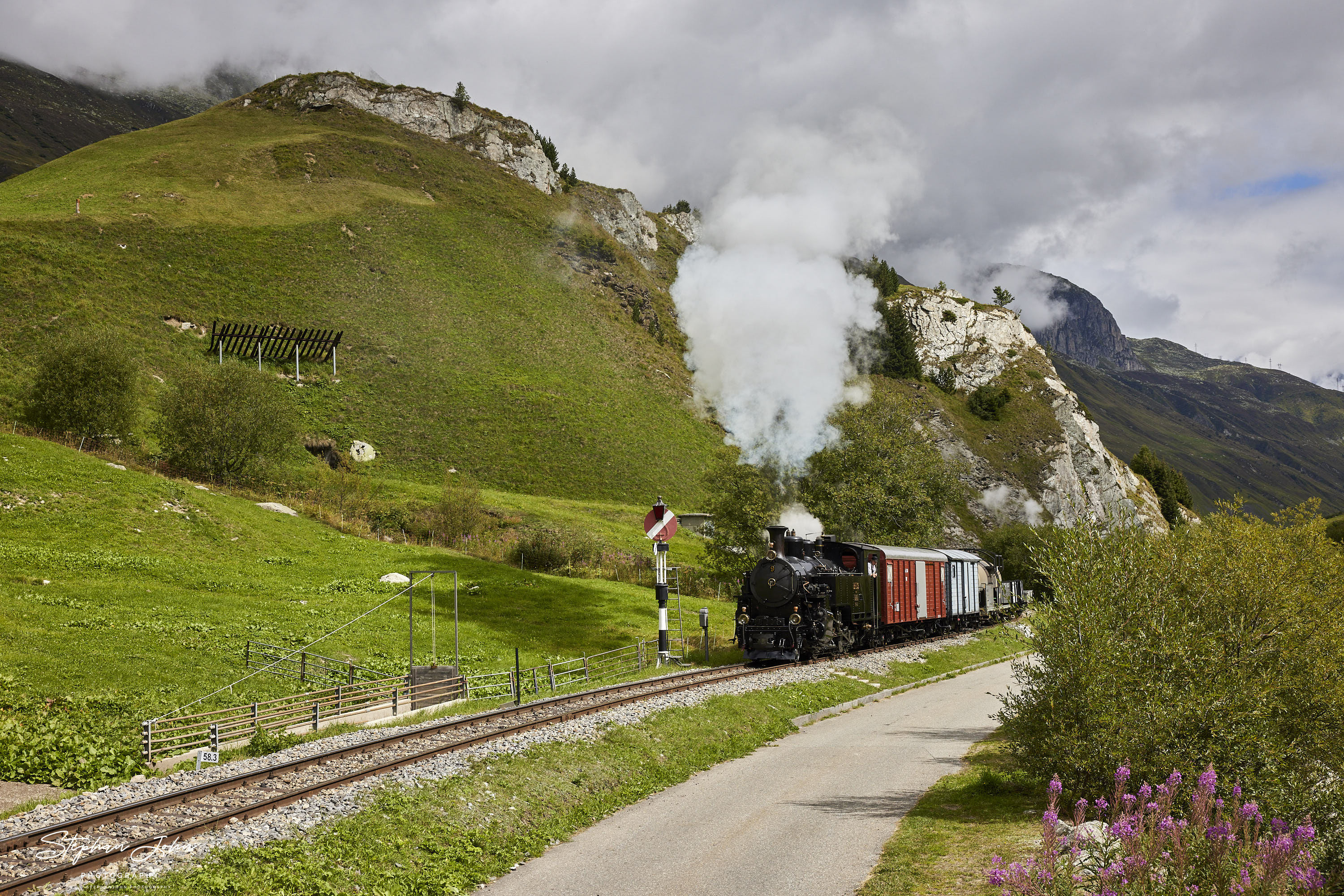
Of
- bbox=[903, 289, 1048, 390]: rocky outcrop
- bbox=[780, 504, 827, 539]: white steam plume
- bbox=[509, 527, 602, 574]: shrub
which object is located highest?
bbox=[903, 289, 1048, 390]: rocky outcrop

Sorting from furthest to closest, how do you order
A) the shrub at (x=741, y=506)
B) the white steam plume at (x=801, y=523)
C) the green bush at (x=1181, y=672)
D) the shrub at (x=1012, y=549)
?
the shrub at (x=1012, y=549), the shrub at (x=741, y=506), the white steam plume at (x=801, y=523), the green bush at (x=1181, y=672)

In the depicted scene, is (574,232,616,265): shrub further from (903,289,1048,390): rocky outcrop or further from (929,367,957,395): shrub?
(929,367,957,395): shrub

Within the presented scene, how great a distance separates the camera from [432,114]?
154 meters

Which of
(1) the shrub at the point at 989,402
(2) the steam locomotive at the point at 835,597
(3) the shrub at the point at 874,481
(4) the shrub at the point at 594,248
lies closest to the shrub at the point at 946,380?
(1) the shrub at the point at 989,402

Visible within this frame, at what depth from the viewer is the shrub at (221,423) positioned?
52.0 metres

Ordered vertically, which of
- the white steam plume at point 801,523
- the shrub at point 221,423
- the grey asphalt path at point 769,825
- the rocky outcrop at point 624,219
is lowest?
the grey asphalt path at point 769,825

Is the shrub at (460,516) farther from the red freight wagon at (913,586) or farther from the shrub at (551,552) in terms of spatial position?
the red freight wagon at (913,586)

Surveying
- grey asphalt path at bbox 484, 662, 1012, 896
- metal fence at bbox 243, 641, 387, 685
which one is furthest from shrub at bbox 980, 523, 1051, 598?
metal fence at bbox 243, 641, 387, 685

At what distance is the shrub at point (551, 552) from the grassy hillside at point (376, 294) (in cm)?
2422

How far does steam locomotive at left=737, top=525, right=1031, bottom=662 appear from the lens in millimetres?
30469

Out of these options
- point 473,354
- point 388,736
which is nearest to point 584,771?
point 388,736

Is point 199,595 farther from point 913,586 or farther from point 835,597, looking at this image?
point 913,586

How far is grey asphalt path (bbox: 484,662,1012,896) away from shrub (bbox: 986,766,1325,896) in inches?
130

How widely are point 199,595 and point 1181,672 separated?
108ft
